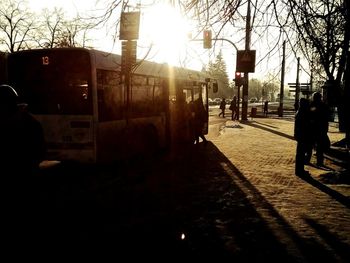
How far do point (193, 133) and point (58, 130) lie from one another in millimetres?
7043

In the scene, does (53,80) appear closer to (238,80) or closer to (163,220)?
(163,220)

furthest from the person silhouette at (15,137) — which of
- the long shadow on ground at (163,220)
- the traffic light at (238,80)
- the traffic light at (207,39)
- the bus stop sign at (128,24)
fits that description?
the traffic light at (238,80)

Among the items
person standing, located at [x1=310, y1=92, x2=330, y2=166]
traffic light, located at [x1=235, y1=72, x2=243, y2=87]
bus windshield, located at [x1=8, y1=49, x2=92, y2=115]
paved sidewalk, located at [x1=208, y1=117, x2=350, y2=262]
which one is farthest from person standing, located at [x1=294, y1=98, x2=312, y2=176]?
traffic light, located at [x1=235, y1=72, x2=243, y2=87]

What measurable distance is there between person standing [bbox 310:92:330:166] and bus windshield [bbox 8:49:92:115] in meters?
5.64

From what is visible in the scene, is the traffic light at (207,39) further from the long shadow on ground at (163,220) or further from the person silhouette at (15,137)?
the person silhouette at (15,137)

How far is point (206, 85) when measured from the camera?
64.4 ft

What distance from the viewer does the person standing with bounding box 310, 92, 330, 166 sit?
1184 centimetres

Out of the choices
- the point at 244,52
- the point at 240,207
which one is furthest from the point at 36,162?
the point at 244,52

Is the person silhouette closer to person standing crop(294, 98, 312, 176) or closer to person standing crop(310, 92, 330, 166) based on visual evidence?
person standing crop(294, 98, 312, 176)

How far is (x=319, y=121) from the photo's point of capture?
12.2 meters

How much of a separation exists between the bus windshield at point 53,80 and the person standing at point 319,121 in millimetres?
5638

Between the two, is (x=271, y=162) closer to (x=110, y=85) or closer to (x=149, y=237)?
(x=110, y=85)

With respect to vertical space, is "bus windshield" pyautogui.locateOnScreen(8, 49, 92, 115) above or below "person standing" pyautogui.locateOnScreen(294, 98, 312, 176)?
above

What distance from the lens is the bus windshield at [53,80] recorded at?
413 inches
